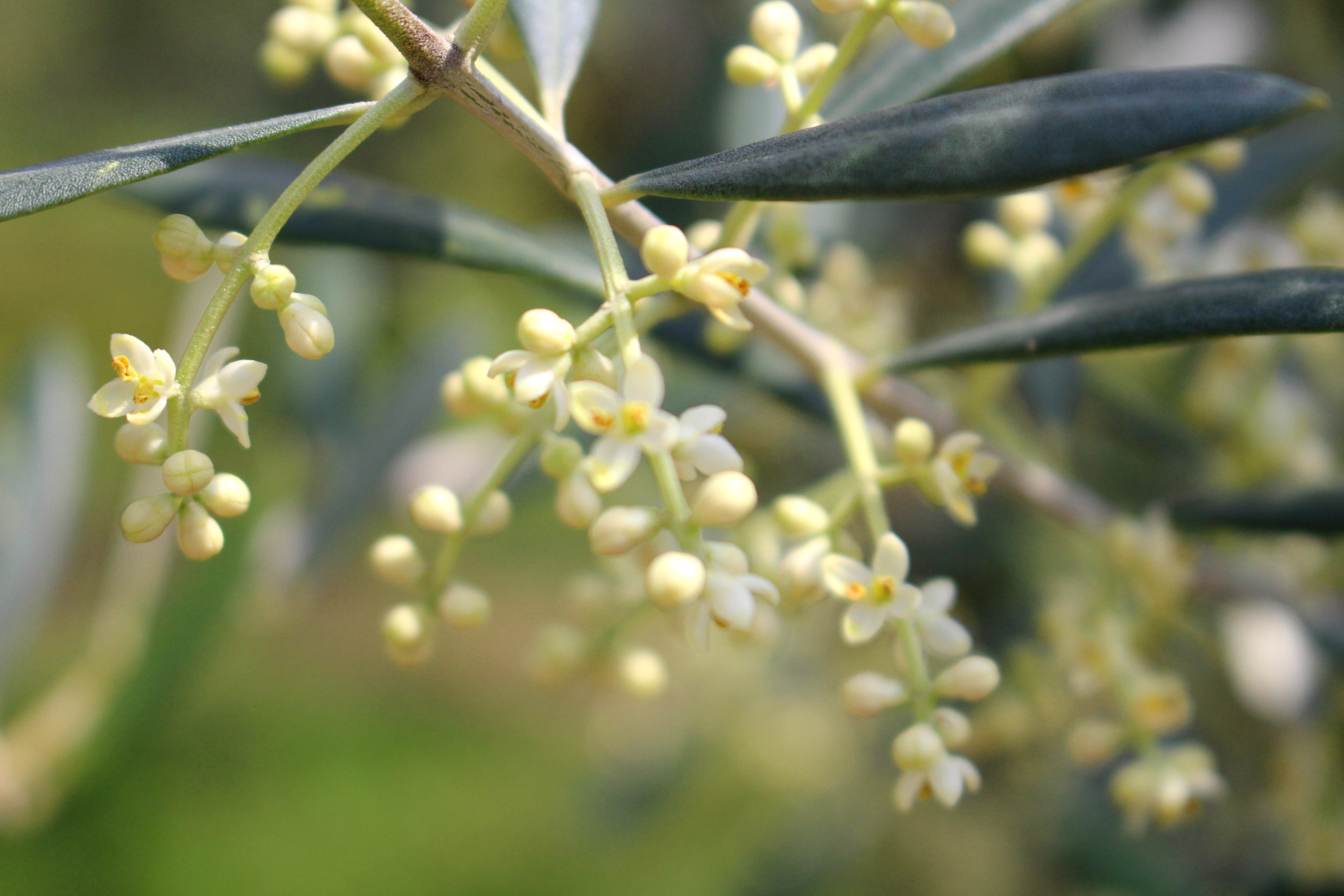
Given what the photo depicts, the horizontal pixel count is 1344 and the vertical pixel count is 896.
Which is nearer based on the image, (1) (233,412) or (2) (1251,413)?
(1) (233,412)

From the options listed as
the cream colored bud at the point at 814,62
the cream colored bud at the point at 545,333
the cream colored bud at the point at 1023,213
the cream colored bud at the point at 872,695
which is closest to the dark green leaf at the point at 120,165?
the cream colored bud at the point at 545,333

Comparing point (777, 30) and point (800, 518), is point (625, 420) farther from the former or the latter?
point (777, 30)

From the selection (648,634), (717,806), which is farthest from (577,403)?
(717,806)

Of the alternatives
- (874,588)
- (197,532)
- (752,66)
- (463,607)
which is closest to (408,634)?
(463,607)

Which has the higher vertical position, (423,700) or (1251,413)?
(423,700)

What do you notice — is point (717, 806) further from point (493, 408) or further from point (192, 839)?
point (493, 408)

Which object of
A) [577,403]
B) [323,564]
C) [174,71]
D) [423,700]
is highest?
[174,71]

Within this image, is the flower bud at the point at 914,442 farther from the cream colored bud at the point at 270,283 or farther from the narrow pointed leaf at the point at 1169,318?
the cream colored bud at the point at 270,283
